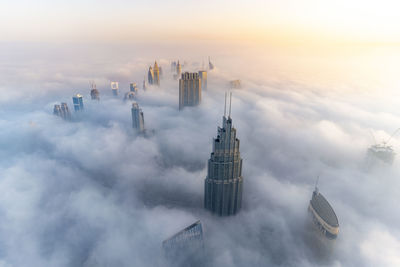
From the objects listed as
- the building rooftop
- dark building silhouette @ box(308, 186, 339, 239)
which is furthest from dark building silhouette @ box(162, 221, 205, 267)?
the building rooftop

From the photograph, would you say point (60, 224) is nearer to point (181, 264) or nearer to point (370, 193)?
point (181, 264)

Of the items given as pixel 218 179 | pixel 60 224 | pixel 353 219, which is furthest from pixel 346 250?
pixel 60 224

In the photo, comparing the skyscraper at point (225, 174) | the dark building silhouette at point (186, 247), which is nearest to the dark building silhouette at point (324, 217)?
the skyscraper at point (225, 174)

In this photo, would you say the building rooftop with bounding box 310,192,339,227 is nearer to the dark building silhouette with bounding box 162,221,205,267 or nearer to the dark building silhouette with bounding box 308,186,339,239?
the dark building silhouette with bounding box 308,186,339,239

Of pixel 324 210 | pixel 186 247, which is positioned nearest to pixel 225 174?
pixel 186 247

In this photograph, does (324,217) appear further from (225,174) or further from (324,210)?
(225,174)

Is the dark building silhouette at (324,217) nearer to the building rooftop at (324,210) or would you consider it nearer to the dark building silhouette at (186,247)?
the building rooftop at (324,210)
